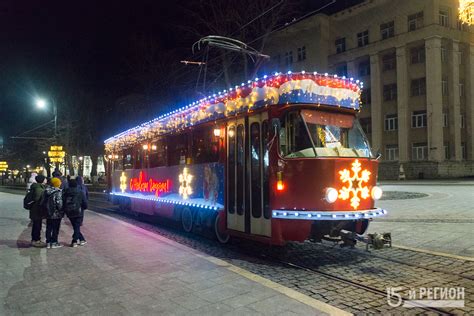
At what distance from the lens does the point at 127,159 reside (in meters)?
17.1

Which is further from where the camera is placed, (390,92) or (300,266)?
(390,92)

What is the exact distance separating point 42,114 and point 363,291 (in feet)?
156

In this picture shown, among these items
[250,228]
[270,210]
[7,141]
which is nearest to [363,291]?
[270,210]

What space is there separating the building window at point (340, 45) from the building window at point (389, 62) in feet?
17.3

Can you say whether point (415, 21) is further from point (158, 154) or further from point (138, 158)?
point (158, 154)

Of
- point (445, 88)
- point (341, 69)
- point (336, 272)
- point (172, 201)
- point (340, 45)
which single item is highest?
point (340, 45)

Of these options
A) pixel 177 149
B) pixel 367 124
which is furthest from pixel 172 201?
pixel 367 124

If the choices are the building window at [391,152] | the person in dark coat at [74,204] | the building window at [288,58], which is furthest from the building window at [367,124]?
the person in dark coat at [74,204]

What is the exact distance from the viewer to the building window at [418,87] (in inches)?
1617

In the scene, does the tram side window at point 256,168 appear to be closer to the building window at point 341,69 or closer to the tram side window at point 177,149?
the tram side window at point 177,149

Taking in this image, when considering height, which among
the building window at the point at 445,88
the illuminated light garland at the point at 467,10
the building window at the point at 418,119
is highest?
the building window at the point at 445,88

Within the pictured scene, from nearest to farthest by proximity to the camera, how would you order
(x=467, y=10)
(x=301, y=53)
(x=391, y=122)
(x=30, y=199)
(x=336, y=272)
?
(x=336, y=272) → (x=467, y=10) → (x=30, y=199) → (x=391, y=122) → (x=301, y=53)

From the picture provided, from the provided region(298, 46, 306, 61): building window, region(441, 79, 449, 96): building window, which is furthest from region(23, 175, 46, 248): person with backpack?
region(298, 46, 306, 61): building window

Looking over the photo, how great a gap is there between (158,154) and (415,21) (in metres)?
36.6
